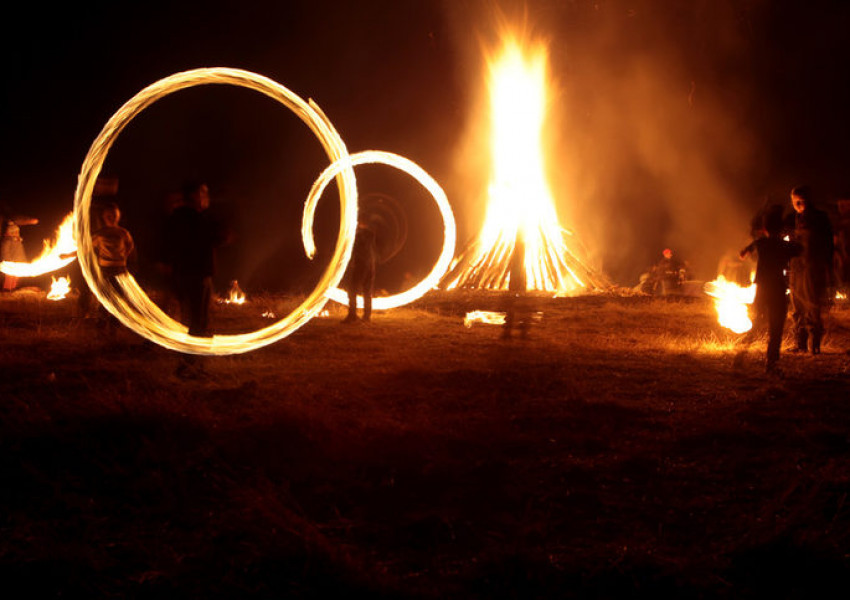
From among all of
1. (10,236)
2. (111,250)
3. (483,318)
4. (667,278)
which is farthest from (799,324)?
(10,236)

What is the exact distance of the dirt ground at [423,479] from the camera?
10.7 feet

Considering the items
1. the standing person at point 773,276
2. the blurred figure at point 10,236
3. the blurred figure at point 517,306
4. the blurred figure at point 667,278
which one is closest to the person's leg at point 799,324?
the standing person at point 773,276

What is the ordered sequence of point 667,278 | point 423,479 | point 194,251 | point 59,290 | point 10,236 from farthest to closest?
point 667,278
point 10,236
point 59,290
point 194,251
point 423,479

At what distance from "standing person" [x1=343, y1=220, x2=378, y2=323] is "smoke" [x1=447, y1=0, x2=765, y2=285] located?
32.0 feet

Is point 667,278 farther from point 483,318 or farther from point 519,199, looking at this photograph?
point 483,318

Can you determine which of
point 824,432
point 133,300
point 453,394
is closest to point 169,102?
point 133,300

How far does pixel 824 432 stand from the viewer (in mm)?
5012

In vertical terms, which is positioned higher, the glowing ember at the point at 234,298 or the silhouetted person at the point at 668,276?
the silhouetted person at the point at 668,276

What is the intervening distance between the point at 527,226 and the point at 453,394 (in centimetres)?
1196

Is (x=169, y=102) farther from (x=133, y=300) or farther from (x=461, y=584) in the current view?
(x=461, y=584)

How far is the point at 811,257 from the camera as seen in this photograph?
25.6 feet

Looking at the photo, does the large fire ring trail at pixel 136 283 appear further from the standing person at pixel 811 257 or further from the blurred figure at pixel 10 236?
the blurred figure at pixel 10 236

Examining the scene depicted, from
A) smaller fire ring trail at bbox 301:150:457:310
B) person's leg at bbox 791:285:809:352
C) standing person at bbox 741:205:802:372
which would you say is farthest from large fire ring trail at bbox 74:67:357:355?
person's leg at bbox 791:285:809:352

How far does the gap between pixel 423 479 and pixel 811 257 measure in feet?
18.3
